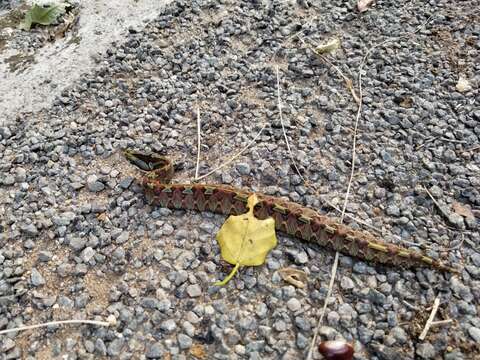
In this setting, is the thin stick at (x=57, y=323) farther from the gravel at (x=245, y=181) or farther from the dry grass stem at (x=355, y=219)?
the dry grass stem at (x=355, y=219)

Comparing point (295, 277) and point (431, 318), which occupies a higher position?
point (295, 277)

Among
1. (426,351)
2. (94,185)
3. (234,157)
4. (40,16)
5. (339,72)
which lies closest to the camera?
(426,351)

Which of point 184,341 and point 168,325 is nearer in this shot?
point 184,341

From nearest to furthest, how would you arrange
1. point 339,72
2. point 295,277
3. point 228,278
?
point 228,278 → point 295,277 → point 339,72

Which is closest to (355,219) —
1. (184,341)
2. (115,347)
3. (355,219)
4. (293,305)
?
Result: (355,219)

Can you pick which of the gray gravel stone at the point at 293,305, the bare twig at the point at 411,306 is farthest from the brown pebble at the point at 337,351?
the bare twig at the point at 411,306

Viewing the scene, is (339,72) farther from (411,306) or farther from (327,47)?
(411,306)

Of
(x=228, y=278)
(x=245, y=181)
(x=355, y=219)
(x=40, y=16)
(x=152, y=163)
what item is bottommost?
(x=355, y=219)

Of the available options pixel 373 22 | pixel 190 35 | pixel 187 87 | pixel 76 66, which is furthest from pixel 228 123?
pixel 373 22

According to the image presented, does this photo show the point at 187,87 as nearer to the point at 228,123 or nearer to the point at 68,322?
the point at 228,123
